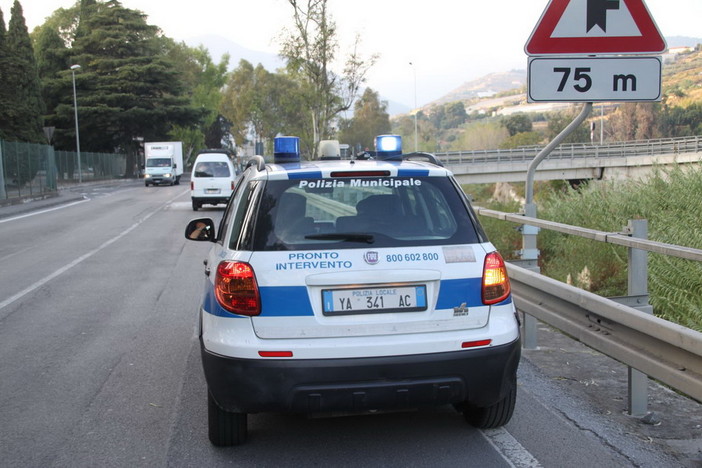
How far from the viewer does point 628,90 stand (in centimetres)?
572

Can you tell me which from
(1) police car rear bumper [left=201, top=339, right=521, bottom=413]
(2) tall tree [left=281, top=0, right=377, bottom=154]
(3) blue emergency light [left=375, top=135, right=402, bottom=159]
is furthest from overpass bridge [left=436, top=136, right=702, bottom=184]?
(1) police car rear bumper [left=201, top=339, right=521, bottom=413]

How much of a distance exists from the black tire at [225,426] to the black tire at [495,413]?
1384 millimetres

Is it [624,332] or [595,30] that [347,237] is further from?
[595,30]

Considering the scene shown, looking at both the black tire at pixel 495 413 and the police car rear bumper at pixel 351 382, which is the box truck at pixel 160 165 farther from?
the police car rear bumper at pixel 351 382

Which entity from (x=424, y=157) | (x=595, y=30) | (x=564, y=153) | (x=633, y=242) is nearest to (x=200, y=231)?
(x=424, y=157)

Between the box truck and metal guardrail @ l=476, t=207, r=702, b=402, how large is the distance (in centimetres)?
4492

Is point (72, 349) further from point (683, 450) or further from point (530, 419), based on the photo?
point (683, 450)

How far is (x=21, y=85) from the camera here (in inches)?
1881

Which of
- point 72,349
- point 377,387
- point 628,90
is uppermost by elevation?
point 628,90

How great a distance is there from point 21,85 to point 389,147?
159ft

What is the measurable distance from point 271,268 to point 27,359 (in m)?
3.53


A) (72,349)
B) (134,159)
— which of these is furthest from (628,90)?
(134,159)

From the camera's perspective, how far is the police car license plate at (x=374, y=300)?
386 cm

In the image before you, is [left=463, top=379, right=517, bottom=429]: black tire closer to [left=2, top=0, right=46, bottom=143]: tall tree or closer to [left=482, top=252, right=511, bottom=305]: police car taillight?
[left=482, top=252, right=511, bottom=305]: police car taillight
